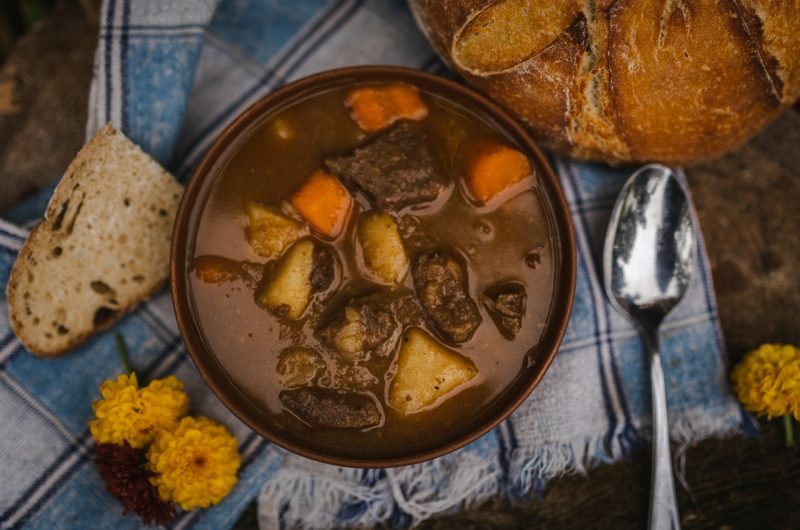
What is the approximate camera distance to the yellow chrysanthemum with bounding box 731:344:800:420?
8.21ft

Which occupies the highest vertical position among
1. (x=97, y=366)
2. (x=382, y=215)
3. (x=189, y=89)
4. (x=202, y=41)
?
(x=202, y=41)

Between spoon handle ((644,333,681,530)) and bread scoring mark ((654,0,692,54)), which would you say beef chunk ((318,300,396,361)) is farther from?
bread scoring mark ((654,0,692,54))

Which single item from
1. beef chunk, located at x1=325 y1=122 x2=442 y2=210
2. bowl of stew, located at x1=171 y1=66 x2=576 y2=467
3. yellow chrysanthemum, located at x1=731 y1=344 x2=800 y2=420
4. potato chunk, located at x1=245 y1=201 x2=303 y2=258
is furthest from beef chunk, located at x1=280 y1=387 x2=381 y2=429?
yellow chrysanthemum, located at x1=731 y1=344 x2=800 y2=420

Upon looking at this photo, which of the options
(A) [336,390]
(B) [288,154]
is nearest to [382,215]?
(B) [288,154]

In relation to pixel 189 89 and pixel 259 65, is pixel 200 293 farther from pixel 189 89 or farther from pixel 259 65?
pixel 259 65

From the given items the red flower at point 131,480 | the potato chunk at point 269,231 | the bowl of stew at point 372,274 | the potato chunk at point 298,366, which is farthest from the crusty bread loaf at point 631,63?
the red flower at point 131,480

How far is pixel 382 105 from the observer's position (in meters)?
2.43

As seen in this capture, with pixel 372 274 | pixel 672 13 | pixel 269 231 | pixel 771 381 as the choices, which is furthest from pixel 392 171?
pixel 771 381

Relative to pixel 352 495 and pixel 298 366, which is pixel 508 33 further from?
pixel 352 495

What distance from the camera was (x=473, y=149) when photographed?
2.42 meters

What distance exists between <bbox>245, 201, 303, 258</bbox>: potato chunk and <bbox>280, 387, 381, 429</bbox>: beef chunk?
1.65ft

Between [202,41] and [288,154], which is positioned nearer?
[288,154]

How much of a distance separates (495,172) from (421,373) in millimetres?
768

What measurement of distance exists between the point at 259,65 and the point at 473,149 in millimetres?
1060
